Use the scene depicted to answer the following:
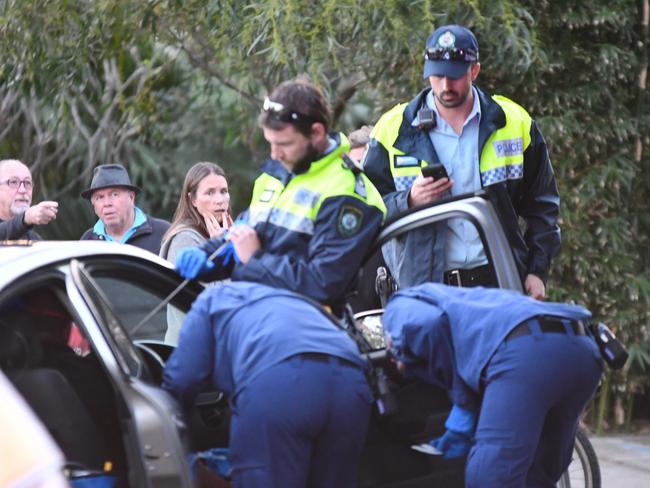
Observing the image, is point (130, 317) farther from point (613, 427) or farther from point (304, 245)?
point (613, 427)

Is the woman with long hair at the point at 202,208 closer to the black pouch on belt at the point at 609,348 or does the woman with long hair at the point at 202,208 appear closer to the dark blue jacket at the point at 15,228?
the dark blue jacket at the point at 15,228

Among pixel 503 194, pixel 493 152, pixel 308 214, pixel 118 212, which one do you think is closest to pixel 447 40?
pixel 493 152

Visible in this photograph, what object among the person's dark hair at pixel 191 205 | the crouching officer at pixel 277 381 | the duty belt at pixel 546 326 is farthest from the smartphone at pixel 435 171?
the person's dark hair at pixel 191 205

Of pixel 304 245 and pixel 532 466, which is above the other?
pixel 304 245

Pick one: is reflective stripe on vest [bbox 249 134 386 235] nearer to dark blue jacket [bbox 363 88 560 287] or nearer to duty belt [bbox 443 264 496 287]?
dark blue jacket [bbox 363 88 560 287]

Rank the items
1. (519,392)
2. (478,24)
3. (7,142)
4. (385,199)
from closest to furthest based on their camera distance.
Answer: (519,392) → (385,199) → (478,24) → (7,142)

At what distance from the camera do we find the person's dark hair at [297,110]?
483 centimetres

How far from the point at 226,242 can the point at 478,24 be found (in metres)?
3.55

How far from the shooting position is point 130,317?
5094mm

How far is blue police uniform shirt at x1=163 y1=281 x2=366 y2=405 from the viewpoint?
4.39 m

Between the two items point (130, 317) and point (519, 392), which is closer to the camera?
point (519, 392)

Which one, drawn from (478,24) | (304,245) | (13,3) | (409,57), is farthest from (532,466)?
(13,3)

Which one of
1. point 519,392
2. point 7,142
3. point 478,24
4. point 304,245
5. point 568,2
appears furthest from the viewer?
point 7,142

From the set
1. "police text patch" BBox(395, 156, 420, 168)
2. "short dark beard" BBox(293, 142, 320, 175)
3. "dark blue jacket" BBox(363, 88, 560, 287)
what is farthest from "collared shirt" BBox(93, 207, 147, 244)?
"short dark beard" BBox(293, 142, 320, 175)
